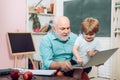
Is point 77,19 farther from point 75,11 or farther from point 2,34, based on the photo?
point 2,34

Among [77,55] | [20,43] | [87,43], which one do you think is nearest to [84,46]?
[87,43]

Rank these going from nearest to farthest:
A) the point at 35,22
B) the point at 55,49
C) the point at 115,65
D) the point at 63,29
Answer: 1. the point at 63,29
2. the point at 55,49
3. the point at 115,65
4. the point at 35,22

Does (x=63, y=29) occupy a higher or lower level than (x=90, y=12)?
lower

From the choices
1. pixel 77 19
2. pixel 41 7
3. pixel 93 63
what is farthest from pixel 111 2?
pixel 93 63

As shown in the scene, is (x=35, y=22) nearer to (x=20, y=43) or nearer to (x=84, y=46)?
(x=20, y=43)

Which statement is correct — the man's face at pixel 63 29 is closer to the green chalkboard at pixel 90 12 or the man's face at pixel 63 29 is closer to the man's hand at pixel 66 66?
the man's hand at pixel 66 66

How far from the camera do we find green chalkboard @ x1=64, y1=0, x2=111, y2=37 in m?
3.84

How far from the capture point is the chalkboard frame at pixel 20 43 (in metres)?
3.47

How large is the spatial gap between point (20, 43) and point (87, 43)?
1732 mm

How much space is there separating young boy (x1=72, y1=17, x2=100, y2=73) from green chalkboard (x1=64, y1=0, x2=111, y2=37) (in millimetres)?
1789

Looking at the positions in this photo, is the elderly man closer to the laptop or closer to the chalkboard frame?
the laptop

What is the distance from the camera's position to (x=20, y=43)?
11.8 ft

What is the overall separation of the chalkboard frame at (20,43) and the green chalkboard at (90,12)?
1137mm

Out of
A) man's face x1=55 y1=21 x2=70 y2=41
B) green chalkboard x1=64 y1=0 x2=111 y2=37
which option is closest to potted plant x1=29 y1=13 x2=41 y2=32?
green chalkboard x1=64 y1=0 x2=111 y2=37
